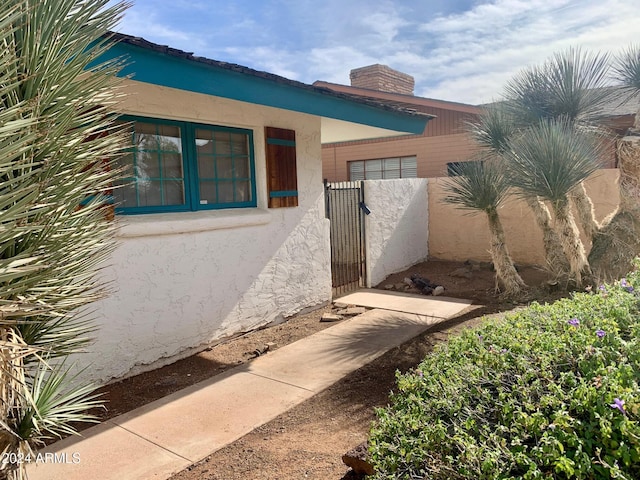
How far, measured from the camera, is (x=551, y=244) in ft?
24.7

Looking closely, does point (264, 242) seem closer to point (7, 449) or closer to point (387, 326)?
point (387, 326)

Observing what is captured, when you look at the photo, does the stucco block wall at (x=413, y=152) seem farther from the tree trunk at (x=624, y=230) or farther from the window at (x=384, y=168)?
the tree trunk at (x=624, y=230)

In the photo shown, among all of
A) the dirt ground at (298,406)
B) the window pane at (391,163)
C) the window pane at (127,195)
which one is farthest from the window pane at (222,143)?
the window pane at (391,163)

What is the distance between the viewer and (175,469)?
313 centimetres

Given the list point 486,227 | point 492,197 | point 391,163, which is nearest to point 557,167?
point 492,197

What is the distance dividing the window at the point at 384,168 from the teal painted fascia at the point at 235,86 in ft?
28.3

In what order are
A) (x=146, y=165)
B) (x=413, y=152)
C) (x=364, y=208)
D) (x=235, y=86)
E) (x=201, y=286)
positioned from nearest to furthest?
(x=235, y=86), (x=146, y=165), (x=201, y=286), (x=364, y=208), (x=413, y=152)

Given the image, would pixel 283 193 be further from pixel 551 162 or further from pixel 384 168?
pixel 384 168

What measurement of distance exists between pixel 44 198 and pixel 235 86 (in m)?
3.21

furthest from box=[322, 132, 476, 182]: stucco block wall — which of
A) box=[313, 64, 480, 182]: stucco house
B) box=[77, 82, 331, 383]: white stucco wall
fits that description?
box=[77, 82, 331, 383]: white stucco wall

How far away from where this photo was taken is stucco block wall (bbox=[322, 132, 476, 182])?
14.4 m

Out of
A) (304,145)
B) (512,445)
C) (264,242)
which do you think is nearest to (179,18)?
(304,145)

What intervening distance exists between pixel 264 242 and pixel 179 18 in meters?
2.87

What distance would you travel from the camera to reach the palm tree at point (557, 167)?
6.16 meters
